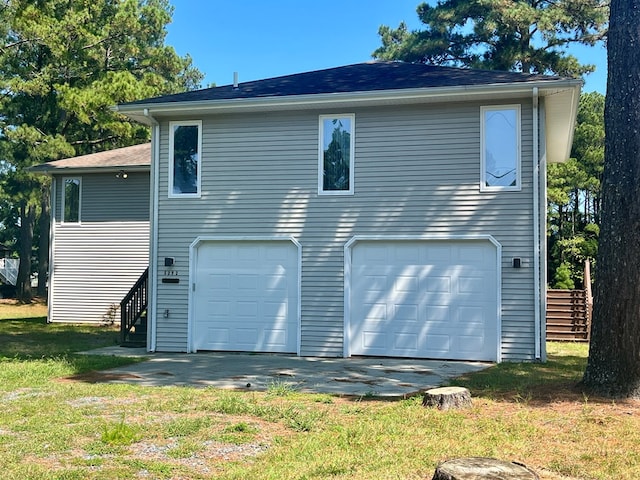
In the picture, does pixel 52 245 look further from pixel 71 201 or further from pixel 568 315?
pixel 568 315

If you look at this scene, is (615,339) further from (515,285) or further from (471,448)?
(515,285)

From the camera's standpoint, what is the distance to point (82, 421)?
5559mm

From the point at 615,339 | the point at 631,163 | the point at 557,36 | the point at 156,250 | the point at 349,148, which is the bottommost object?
the point at 615,339

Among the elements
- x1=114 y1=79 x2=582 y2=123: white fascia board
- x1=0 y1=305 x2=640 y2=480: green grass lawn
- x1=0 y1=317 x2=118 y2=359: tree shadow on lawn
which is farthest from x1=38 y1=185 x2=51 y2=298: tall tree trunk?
x1=0 y1=305 x2=640 y2=480: green grass lawn

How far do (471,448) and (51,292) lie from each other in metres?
15.2

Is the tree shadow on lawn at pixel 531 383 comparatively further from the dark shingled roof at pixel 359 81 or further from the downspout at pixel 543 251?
the dark shingled roof at pixel 359 81

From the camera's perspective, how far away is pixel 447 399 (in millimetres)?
6043

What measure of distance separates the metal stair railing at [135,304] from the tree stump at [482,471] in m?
9.24

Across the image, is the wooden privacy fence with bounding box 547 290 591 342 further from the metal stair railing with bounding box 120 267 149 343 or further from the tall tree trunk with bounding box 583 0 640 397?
the metal stair railing with bounding box 120 267 149 343

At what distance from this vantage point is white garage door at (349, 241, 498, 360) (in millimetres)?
10234

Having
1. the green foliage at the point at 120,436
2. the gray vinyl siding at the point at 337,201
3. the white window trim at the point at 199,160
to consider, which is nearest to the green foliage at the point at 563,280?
the gray vinyl siding at the point at 337,201

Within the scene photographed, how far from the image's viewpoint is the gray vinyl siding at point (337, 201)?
10.1 metres

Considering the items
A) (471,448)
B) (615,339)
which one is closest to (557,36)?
(615,339)

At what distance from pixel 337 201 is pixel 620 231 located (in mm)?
5313
